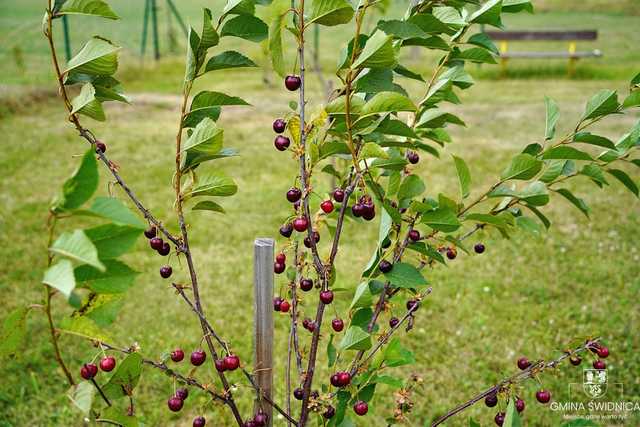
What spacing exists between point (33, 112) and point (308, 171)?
8.08 meters

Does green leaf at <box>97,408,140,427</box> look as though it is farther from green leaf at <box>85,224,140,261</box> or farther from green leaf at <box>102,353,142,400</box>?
green leaf at <box>85,224,140,261</box>

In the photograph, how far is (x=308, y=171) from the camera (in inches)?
45.1

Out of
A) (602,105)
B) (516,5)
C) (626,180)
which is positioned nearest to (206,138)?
(516,5)

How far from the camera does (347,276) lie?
3.83m

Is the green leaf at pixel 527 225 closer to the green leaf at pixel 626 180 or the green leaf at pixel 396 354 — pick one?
the green leaf at pixel 626 180

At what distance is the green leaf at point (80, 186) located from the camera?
68cm

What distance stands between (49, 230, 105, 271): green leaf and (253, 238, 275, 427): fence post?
63 cm

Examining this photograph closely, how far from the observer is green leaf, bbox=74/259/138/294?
773 millimetres

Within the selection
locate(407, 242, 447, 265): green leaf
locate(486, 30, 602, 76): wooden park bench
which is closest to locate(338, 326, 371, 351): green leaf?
locate(407, 242, 447, 265): green leaf

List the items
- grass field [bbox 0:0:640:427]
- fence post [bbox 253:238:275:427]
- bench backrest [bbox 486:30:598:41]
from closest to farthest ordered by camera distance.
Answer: fence post [bbox 253:238:275:427] < grass field [bbox 0:0:640:427] < bench backrest [bbox 486:30:598:41]

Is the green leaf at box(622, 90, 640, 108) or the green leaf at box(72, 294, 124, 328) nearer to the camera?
the green leaf at box(72, 294, 124, 328)

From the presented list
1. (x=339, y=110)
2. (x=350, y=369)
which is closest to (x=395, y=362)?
(x=350, y=369)

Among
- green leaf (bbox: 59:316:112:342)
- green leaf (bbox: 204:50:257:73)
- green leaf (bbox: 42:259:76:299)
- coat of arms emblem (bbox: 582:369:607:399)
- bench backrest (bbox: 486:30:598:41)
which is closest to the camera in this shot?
green leaf (bbox: 42:259:76:299)

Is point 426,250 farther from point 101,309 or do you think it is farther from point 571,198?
point 101,309
